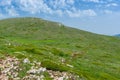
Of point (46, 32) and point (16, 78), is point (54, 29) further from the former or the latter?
point (16, 78)

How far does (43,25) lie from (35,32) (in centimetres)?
2131

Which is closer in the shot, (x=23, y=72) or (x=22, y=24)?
(x=23, y=72)

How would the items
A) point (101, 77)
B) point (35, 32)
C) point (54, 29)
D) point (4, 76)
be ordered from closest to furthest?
point (4, 76) < point (101, 77) < point (35, 32) < point (54, 29)

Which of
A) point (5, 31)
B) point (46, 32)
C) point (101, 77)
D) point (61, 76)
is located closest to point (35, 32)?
point (46, 32)

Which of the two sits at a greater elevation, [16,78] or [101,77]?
[16,78]

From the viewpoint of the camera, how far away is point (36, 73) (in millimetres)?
30922

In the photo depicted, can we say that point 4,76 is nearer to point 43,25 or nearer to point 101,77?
point 101,77

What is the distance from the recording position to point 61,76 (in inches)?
1270

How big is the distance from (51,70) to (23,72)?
4.42 metres

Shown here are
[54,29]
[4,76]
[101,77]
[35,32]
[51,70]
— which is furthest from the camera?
[54,29]

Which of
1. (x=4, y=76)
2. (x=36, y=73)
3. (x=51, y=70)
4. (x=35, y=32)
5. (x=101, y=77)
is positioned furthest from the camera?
(x=35, y=32)

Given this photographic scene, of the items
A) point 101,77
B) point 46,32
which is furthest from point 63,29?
point 101,77

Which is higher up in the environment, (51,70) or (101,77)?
(51,70)

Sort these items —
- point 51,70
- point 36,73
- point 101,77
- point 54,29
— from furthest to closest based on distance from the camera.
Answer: point 54,29 → point 101,77 → point 51,70 → point 36,73
